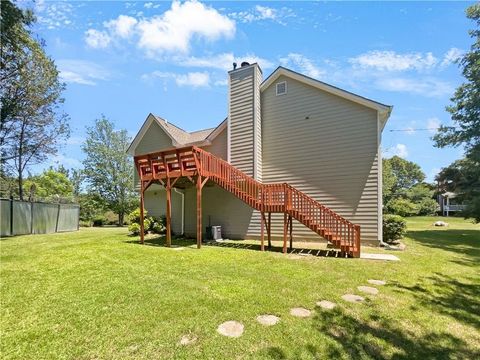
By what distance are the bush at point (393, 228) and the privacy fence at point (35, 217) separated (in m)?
18.0

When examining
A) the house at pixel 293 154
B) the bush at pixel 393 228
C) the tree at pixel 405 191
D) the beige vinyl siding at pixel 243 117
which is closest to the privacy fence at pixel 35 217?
the house at pixel 293 154

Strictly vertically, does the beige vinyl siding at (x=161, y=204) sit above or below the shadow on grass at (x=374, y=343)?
above

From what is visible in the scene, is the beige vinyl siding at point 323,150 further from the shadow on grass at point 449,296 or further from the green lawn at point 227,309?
A: the shadow on grass at point 449,296

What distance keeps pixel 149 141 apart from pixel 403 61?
44.8ft

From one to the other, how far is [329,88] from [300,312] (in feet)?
29.8

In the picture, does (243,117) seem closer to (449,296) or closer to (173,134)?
(173,134)

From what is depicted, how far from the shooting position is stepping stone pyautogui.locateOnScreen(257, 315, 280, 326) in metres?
3.73

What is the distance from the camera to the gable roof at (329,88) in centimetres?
980

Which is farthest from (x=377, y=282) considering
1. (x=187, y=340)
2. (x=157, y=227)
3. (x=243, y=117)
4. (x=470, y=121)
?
(x=470, y=121)

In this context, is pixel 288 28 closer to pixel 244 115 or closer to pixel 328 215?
pixel 244 115

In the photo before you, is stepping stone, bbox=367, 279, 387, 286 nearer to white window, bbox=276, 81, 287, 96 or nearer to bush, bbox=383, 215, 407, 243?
bush, bbox=383, 215, 407, 243

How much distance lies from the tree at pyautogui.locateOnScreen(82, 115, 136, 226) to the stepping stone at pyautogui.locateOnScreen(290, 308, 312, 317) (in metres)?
29.0

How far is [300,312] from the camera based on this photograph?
4.10m

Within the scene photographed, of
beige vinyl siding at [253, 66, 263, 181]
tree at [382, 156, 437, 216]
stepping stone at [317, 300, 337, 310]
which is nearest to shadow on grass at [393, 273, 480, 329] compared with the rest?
stepping stone at [317, 300, 337, 310]
